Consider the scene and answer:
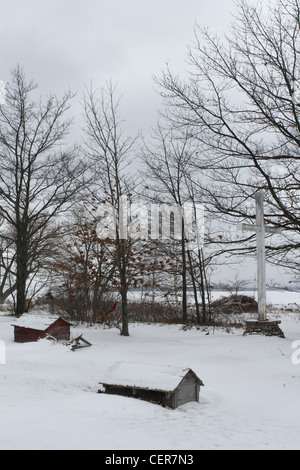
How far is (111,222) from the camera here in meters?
13.4

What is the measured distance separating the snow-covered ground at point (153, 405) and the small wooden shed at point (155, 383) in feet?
0.67

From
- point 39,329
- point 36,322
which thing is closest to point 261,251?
point 39,329

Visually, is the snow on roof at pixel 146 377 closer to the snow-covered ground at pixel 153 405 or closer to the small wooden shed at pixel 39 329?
the snow-covered ground at pixel 153 405

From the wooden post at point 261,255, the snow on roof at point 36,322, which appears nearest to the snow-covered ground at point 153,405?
the snow on roof at point 36,322

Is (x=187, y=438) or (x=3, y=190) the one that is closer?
(x=187, y=438)

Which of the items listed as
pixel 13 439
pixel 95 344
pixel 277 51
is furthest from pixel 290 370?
pixel 277 51

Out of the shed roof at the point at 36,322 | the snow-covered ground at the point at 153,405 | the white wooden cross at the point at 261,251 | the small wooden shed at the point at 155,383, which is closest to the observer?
the snow-covered ground at the point at 153,405

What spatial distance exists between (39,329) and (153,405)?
6298 millimetres

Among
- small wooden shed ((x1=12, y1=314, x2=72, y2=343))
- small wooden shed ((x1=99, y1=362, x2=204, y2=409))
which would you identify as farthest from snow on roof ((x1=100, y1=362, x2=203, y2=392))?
small wooden shed ((x1=12, y1=314, x2=72, y2=343))

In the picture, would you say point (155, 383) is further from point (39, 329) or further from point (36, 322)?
point (36, 322)

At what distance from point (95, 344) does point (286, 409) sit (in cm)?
640

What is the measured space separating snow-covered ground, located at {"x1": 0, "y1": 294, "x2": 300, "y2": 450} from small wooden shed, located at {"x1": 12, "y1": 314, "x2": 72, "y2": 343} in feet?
1.35

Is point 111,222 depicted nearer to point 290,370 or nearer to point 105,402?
point 290,370

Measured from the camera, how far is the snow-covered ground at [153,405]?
418 centimetres
